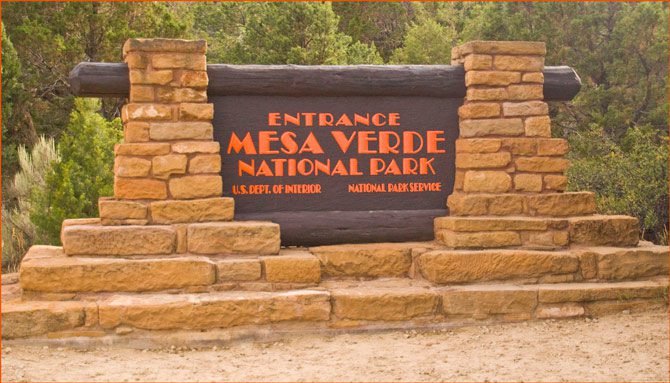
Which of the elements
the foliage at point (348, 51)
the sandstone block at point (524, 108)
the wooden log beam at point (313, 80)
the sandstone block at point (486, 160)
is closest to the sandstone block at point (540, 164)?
the sandstone block at point (486, 160)

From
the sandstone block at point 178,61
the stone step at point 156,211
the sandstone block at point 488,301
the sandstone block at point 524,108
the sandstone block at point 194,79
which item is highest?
the sandstone block at point 178,61

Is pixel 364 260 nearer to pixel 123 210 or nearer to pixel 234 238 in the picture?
pixel 234 238

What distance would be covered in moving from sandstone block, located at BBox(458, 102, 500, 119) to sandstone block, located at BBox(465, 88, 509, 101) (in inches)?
1.7

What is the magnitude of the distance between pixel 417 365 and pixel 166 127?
2683mm

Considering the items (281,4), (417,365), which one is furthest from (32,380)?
(281,4)

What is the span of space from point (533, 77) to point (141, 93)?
3276 mm

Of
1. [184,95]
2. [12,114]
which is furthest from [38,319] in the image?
[12,114]

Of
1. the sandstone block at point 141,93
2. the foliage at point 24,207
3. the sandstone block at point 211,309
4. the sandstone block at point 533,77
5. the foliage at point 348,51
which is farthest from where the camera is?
the foliage at point 348,51

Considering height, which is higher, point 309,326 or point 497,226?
point 497,226

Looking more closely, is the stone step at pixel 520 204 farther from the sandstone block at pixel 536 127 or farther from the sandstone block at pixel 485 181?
the sandstone block at pixel 536 127

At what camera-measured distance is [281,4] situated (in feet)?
51.6

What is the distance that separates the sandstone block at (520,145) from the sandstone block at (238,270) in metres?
2.34

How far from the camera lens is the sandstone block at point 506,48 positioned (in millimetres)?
6824

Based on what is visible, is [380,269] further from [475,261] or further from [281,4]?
[281,4]
